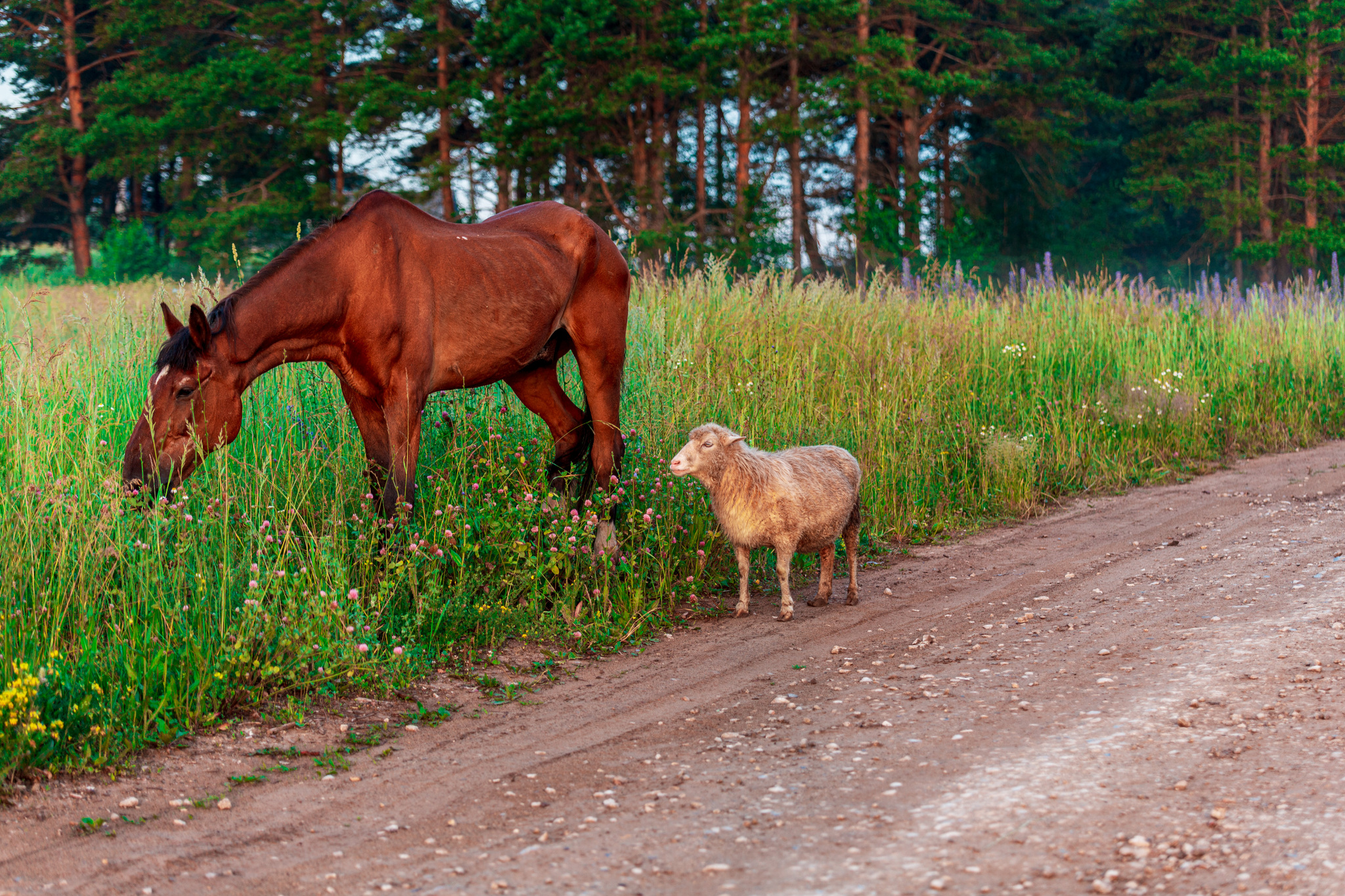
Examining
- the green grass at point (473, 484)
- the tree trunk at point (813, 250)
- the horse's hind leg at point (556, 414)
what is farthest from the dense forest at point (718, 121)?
the horse's hind leg at point (556, 414)

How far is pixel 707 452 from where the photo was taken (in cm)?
616

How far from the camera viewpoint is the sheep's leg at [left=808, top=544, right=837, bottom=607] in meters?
6.59

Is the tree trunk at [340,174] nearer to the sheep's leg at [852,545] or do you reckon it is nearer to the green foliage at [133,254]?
the green foliage at [133,254]

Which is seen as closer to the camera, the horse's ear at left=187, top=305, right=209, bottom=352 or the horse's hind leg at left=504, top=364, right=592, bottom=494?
the horse's ear at left=187, top=305, right=209, bottom=352

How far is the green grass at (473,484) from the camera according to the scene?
15.4ft

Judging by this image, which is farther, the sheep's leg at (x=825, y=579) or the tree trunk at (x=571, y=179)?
the tree trunk at (x=571, y=179)

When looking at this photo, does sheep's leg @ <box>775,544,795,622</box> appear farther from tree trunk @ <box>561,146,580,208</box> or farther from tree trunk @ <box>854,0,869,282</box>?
tree trunk @ <box>561,146,580,208</box>

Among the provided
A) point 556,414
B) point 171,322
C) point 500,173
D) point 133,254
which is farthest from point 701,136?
point 171,322

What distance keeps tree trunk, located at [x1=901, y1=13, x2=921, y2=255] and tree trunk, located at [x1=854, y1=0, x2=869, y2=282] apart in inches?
47.5

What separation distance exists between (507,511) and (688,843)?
3068 mm

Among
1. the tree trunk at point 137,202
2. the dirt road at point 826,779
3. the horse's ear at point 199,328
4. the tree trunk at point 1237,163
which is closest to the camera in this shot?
the dirt road at point 826,779

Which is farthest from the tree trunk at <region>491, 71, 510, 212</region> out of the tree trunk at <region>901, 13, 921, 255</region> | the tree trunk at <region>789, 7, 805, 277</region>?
the tree trunk at <region>901, 13, 921, 255</region>

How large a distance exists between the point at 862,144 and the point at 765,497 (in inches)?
934

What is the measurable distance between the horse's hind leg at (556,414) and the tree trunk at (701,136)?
2033cm
